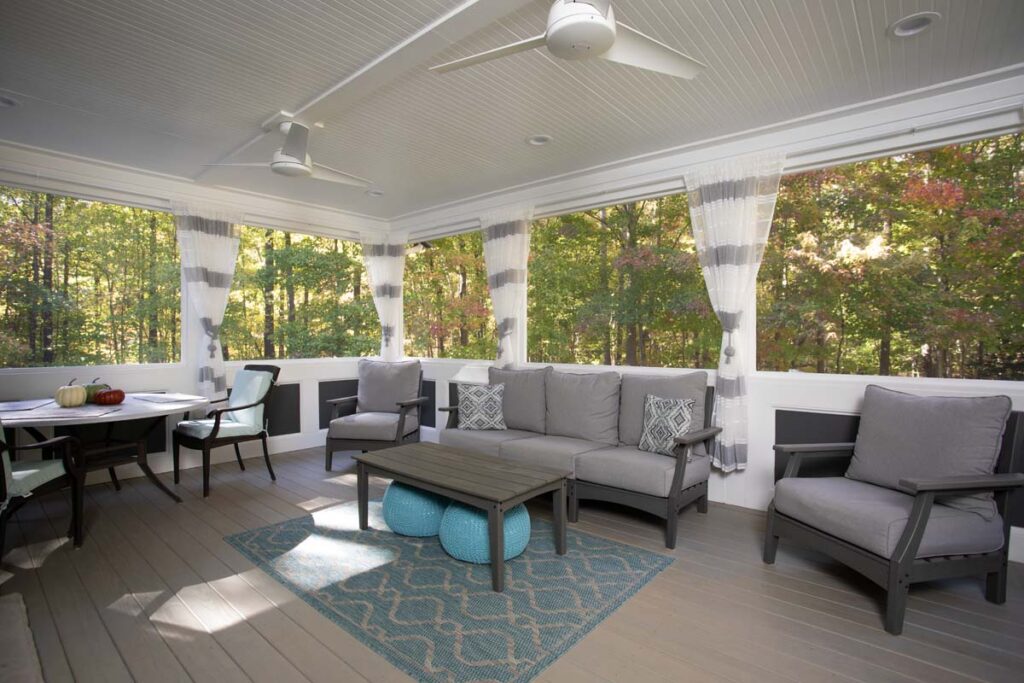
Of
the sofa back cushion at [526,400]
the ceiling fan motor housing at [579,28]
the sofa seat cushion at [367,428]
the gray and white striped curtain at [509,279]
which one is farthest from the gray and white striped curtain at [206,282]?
the ceiling fan motor housing at [579,28]

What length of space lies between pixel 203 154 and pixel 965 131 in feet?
16.9

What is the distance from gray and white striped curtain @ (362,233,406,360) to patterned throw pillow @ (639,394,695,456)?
3647 mm

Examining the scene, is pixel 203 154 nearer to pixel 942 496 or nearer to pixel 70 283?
pixel 70 283

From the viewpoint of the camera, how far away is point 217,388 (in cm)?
460

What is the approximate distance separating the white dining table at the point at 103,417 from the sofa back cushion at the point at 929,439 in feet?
14.0

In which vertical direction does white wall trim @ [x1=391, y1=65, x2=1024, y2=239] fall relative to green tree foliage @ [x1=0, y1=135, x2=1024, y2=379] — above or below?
above

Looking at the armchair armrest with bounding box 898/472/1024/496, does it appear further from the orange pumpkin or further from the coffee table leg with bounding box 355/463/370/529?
the orange pumpkin

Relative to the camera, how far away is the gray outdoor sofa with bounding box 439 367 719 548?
299 cm

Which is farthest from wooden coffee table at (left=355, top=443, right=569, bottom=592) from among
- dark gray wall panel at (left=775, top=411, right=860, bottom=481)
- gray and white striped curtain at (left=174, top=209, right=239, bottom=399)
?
gray and white striped curtain at (left=174, top=209, right=239, bottom=399)

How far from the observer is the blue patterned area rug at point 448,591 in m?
1.90

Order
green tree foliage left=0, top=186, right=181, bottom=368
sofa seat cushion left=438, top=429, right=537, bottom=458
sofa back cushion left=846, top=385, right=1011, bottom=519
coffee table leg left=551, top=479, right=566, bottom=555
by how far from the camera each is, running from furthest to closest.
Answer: green tree foliage left=0, top=186, right=181, bottom=368, sofa seat cushion left=438, top=429, right=537, bottom=458, coffee table leg left=551, top=479, right=566, bottom=555, sofa back cushion left=846, top=385, right=1011, bottom=519

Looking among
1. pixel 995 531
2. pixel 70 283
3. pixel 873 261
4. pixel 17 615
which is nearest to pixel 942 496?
pixel 995 531

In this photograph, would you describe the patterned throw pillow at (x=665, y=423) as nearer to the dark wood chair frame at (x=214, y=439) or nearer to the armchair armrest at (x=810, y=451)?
the armchair armrest at (x=810, y=451)

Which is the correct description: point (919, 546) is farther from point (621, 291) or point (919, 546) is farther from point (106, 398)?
point (106, 398)
